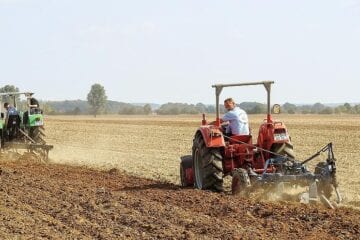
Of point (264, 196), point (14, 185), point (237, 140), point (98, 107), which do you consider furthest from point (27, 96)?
point (98, 107)

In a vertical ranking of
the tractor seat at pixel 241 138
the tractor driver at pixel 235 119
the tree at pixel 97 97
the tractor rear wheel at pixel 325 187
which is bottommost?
the tractor rear wheel at pixel 325 187

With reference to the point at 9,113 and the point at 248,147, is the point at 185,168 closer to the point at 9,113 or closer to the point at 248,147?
the point at 248,147

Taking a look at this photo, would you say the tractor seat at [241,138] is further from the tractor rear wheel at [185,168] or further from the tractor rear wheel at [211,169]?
the tractor rear wheel at [185,168]

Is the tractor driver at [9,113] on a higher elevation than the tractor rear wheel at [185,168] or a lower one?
higher

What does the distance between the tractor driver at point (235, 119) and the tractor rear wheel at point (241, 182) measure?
1265mm

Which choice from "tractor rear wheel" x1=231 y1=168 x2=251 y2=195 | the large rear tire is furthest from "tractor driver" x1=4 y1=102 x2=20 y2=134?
"tractor rear wheel" x1=231 y1=168 x2=251 y2=195

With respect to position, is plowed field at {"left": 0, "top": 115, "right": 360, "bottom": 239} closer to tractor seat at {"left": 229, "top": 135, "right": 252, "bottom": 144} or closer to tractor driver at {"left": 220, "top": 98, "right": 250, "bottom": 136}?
tractor seat at {"left": 229, "top": 135, "right": 252, "bottom": 144}

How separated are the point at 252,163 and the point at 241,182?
4.21ft

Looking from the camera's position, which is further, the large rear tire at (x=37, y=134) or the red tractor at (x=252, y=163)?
the large rear tire at (x=37, y=134)

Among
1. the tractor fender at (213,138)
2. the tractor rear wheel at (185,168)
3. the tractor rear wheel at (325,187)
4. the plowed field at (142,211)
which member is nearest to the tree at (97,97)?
the plowed field at (142,211)

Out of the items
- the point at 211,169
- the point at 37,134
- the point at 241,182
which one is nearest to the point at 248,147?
the point at 211,169

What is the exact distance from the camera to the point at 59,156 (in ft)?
61.7

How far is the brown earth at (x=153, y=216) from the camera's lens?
6520 millimetres

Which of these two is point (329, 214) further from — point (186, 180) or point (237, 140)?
point (186, 180)
